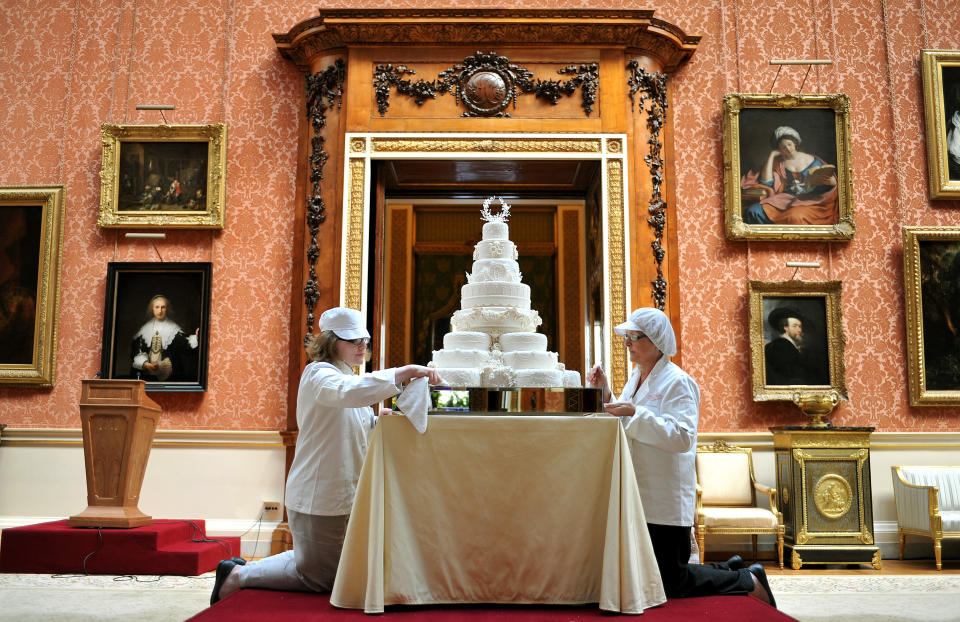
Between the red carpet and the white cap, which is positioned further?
the white cap

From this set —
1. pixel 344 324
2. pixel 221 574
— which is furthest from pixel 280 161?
pixel 221 574

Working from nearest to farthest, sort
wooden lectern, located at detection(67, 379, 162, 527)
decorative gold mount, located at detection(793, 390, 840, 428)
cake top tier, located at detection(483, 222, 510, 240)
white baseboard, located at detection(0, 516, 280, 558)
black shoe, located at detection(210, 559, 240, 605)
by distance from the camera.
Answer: black shoe, located at detection(210, 559, 240, 605) → cake top tier, located at detection(483, 222, 510, 240) → wooden lectern, located at detection(67, 379, 162, 527) → decorative gold mount, located at detection(793, 390, 840, 428) → white baseboard, located at detection(0, 516, 280, 558)

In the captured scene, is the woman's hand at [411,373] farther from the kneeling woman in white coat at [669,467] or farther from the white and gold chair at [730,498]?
the white and gold chair at [730,498]

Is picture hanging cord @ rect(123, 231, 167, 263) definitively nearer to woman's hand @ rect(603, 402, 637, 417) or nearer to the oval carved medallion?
the oval carved medallion

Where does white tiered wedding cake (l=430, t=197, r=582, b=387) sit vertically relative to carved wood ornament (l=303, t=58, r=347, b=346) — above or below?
below

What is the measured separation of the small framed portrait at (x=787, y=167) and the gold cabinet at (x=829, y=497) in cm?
207

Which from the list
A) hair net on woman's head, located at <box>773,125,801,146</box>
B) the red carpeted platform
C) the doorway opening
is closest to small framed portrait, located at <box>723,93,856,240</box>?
hair net on woman's head, located at <box>773,125,801,146</box>

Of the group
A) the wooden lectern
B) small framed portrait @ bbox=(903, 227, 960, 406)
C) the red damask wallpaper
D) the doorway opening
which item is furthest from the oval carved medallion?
small framed portrait @ bbox=(903, 227, 960, 406)

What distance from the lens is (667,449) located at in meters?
4.25

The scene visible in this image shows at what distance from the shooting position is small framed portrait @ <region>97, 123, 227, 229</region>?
863 cm

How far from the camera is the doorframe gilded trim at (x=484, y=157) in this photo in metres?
8.12

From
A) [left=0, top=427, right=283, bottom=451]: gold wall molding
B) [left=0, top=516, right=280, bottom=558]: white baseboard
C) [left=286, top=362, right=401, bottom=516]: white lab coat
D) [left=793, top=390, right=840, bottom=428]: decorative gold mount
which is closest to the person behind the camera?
[left=286, top=362, right=401, bottom=516]: white lab coat

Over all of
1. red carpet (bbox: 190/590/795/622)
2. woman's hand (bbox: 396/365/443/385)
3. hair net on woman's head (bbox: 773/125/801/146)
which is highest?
hair net on woman's head (bbox: 773/125/801/146)

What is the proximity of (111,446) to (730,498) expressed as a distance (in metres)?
5.54
